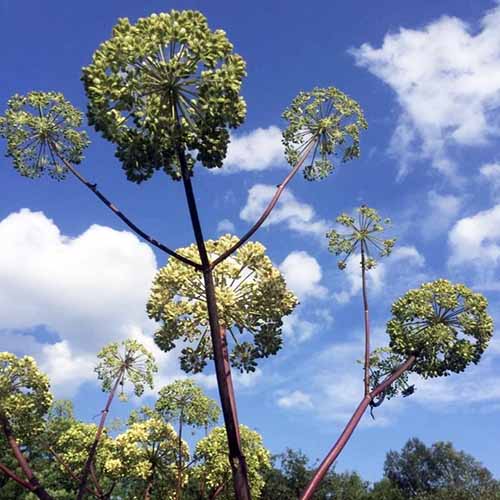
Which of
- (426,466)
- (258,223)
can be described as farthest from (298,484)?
(258,223)

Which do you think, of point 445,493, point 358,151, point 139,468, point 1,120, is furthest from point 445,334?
point 445,493

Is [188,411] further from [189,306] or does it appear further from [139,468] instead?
[189,306]

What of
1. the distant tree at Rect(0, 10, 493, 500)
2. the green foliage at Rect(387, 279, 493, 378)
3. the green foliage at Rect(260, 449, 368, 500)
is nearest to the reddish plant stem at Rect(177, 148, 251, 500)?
the distant tree at Rect(0, 10, 493, 500)

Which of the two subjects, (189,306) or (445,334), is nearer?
(189,306)

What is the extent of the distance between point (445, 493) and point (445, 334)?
57.4 m

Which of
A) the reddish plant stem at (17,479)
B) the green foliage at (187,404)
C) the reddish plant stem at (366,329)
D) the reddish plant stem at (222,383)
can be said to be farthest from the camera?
the green foliage at (187,404)

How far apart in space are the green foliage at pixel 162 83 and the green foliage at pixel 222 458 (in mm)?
14497

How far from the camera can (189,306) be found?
8000 mm

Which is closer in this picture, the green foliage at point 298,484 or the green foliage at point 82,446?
the green foliage at point 82,446

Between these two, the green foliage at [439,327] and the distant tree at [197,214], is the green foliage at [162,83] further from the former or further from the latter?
the green foliage at [439,327]

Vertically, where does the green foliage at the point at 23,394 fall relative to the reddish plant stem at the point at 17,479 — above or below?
above

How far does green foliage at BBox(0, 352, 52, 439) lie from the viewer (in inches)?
528

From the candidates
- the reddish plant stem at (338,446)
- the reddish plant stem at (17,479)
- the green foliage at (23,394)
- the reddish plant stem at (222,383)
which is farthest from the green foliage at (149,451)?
the reddish plant stem at (222,383)

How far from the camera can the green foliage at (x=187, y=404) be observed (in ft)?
58.4
